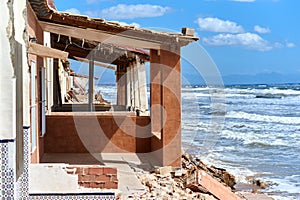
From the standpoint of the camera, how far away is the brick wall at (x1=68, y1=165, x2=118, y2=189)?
6734 millimetres

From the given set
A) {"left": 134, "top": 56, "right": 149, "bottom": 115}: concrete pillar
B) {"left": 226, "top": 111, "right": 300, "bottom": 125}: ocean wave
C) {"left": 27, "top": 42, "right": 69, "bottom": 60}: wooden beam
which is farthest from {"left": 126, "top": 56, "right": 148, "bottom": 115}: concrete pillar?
{"left": 226, "top": 111, "right": 300, "bottom": 125}: ocean wave

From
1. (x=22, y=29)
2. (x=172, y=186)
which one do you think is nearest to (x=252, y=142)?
(x=172, y=186)

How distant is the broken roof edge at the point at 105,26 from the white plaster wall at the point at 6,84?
3.97 m

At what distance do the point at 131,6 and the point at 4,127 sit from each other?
958 inches

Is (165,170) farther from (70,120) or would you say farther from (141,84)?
(141,84)

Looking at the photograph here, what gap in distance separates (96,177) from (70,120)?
5436mm

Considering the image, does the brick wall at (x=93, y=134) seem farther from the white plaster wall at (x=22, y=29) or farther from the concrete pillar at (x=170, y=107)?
the white plaster wall at (x=22, y=29)

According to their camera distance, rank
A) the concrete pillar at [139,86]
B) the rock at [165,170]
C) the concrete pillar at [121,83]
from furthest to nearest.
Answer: the concrete pillar at [121,83]
the concrete pillar at [139,86]
the rock at [165,170]

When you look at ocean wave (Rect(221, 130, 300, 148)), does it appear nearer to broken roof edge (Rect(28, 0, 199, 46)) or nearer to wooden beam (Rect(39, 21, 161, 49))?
wooden beam (Rect(39, 21, 161, 49))

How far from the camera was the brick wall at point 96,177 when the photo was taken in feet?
22.1

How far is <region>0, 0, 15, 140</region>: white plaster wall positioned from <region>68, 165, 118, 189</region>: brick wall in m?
2.32

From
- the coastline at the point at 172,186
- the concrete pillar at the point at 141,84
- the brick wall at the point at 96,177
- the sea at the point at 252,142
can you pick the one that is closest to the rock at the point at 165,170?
the coastline at the point at 172,186

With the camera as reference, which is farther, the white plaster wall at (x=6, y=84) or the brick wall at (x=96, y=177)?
the brick wall at (x=96, y=177)

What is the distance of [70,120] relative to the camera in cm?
1204
